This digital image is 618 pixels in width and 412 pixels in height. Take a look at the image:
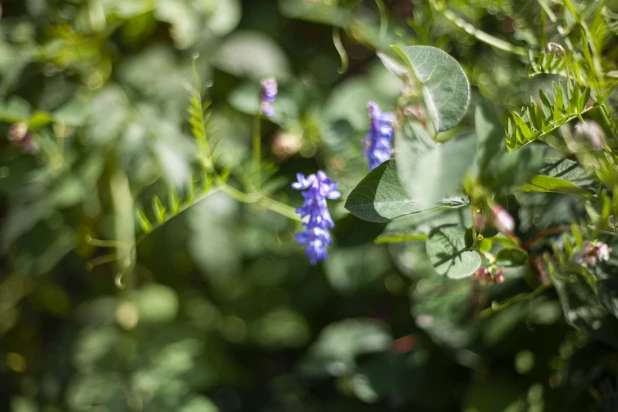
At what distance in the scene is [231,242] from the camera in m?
1.14

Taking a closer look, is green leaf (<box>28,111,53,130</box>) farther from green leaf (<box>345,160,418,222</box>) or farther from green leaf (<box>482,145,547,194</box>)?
green leaf (<box>482,145,547,194</box>)

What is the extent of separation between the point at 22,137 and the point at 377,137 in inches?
24.0

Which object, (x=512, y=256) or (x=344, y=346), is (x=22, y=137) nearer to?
(x=344, y=346)

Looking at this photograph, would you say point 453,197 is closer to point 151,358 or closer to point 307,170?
point 307,170

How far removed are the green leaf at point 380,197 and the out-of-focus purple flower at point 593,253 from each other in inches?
8.8

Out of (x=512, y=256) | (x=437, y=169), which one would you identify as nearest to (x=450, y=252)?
(x=512, y=256)

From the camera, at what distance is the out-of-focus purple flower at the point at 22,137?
0.87 meters

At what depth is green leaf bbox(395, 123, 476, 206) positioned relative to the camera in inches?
15.0

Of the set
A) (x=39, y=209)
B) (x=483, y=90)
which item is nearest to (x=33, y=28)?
(x=39, y=209)

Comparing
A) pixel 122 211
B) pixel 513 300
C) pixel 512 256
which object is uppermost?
pixel 512 256

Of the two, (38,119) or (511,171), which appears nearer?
(511,171)

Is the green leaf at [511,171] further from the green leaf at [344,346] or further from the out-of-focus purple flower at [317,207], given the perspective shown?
the green leaf at [344,346]

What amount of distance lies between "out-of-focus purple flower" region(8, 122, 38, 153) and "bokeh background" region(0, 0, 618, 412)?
0.01 metres

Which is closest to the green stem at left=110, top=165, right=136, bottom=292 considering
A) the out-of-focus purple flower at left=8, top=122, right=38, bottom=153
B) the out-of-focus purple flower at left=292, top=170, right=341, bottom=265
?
the out-of-focus purple flower at left=8, top=122, right=38, bottom=153
